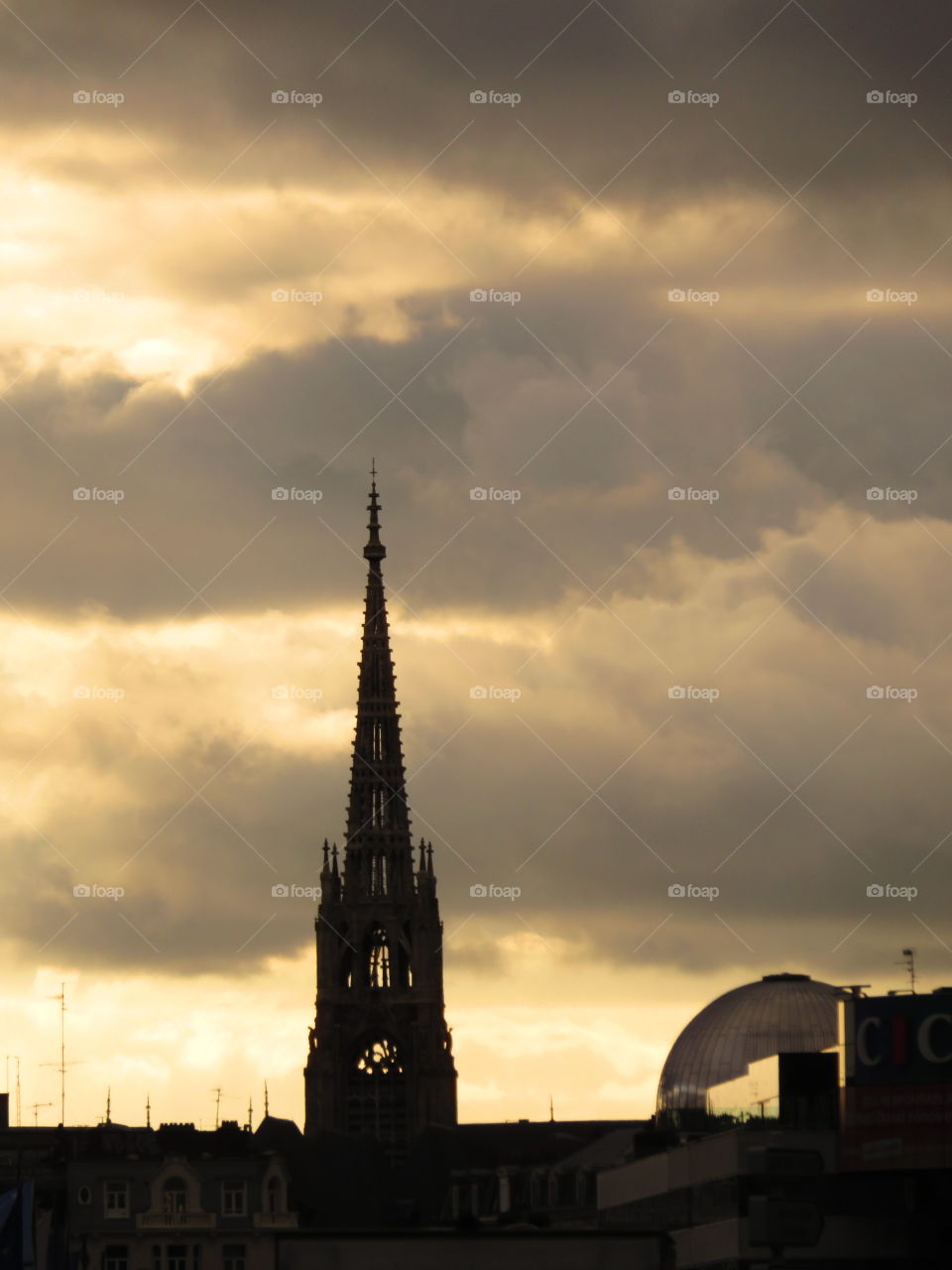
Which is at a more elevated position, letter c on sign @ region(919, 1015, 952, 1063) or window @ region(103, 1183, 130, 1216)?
letter c on sign @ region(919, 1015, 952, 1063)

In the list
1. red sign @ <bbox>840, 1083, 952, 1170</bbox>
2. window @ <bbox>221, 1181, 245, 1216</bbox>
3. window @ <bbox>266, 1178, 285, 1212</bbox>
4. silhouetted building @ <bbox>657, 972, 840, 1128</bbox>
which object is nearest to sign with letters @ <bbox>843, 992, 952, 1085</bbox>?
red sign @ <bbox>840, 1083, 952, 1170</bbox>

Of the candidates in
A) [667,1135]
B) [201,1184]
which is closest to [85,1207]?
[201,1184]

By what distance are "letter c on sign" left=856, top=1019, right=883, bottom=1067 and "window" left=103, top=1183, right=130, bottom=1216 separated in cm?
→ 3570

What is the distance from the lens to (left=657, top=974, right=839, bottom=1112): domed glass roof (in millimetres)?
173000

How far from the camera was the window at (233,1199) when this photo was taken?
5433 inches

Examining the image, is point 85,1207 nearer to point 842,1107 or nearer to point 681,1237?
point 681,1237

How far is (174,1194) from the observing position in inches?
5413

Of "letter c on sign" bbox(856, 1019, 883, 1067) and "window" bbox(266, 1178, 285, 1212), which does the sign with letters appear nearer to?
"letter c on sign" bbox(856, 1019, 883, 1067)

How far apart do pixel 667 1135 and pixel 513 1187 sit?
113 feet

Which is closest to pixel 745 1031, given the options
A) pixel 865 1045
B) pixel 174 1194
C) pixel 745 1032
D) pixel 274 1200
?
pixel 745 1032

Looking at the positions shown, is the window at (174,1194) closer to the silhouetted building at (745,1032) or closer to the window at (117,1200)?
the window at (117,1200)

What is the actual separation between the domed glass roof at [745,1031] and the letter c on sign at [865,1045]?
5708 cm

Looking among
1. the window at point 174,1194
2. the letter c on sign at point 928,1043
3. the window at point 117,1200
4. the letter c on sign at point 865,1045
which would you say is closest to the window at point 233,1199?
the window at point 174,1194

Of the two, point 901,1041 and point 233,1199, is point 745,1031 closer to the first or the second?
point 233,1199
